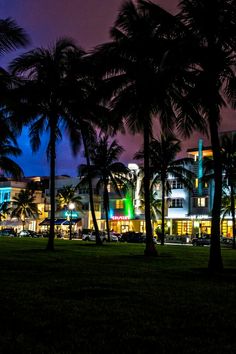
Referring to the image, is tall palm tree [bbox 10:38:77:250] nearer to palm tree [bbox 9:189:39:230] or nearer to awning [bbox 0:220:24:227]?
palm tree [bbox 9:189:39:230]

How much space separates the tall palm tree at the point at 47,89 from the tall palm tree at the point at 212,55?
47.6 feet

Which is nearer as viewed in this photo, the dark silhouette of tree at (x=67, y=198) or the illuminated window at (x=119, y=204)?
the illuminated window at (x=119, y=204)

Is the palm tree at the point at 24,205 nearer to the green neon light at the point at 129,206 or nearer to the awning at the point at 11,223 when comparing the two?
the awning at the point at 11,223

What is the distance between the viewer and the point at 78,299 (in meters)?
9.34

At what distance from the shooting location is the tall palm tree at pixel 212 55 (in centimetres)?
1558

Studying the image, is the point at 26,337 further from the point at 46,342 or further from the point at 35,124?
the point at 35,124

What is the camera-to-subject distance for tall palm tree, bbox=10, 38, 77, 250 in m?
29.5

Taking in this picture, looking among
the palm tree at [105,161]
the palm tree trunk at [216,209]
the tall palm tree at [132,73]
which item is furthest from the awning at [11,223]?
the palm tree trunk at [216,209]

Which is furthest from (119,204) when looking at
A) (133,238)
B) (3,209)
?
(3,209)

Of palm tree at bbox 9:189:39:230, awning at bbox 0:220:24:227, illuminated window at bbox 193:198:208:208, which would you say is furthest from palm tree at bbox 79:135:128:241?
awning at bbox 0:220:24:227

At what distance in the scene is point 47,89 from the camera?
30344 mm

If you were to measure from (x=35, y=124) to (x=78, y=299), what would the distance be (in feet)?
77.8

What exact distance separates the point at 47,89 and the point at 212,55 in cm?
1613

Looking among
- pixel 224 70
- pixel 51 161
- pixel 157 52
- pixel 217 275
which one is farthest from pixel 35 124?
pixel 217 275
